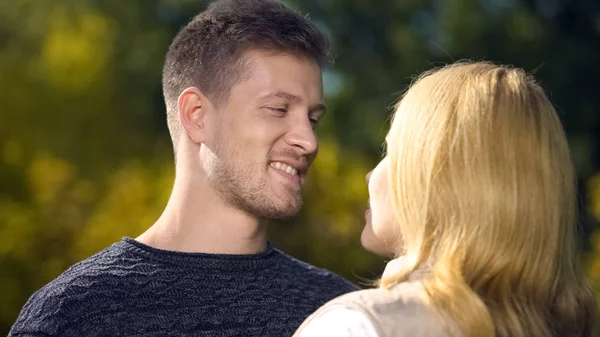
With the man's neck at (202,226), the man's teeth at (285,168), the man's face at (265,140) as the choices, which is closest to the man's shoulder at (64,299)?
the man's neck at (202,226)

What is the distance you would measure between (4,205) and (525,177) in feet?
38.1

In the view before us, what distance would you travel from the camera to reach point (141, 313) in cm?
260

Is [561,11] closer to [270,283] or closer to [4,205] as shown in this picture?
[4,205]

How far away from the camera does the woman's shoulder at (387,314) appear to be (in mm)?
1751

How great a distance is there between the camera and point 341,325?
1.76 m

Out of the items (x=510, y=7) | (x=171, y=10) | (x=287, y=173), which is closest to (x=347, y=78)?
(x=510, y=7)

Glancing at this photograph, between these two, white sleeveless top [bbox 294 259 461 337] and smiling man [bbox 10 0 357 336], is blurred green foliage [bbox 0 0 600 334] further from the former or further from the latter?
white sleeveless top [bbox 294 259 461 337]

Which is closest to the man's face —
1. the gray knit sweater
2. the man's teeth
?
the man's teeth

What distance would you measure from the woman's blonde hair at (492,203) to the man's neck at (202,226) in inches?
38.8

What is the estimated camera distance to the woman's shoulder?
1751mm

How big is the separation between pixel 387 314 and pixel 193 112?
1.34m

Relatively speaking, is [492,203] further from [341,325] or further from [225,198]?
[225,198]

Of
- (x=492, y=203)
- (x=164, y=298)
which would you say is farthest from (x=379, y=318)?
(x=164, y=298)

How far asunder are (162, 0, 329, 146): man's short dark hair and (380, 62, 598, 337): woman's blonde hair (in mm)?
1056
